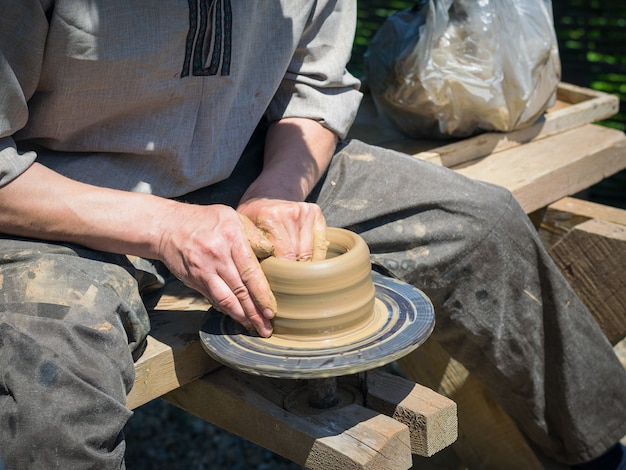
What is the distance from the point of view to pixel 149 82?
67.6 inches

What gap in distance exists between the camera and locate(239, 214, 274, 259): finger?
5.17 ft

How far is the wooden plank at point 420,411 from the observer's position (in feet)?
5.33

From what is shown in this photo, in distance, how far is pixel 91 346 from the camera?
4.62 ft

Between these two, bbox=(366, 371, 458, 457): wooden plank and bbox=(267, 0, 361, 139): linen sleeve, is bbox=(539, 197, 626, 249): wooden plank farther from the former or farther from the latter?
bbox=(366, 371, 458, 457): wooden plank

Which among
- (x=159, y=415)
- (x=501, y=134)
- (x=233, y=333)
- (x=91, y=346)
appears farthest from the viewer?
(x=159, y=415)

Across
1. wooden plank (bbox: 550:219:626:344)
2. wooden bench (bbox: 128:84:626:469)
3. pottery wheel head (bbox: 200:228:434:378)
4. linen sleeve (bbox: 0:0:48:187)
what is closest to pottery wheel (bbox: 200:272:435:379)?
pottery wheel head (bbox: 200:228:434:378)

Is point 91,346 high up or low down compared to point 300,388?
up

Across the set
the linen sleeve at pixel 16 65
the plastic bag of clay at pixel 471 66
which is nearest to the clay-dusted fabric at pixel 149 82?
the linen sleeve at pixel 16 65

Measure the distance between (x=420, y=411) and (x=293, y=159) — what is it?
66cm

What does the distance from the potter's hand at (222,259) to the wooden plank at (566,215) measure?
139 centimetres

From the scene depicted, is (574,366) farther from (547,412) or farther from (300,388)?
(300,388)

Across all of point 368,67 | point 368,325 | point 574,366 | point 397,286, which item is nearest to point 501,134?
point 368,67

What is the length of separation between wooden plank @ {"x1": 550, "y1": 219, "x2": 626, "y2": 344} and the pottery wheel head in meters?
0.98

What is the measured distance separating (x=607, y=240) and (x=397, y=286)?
91 centimetres
